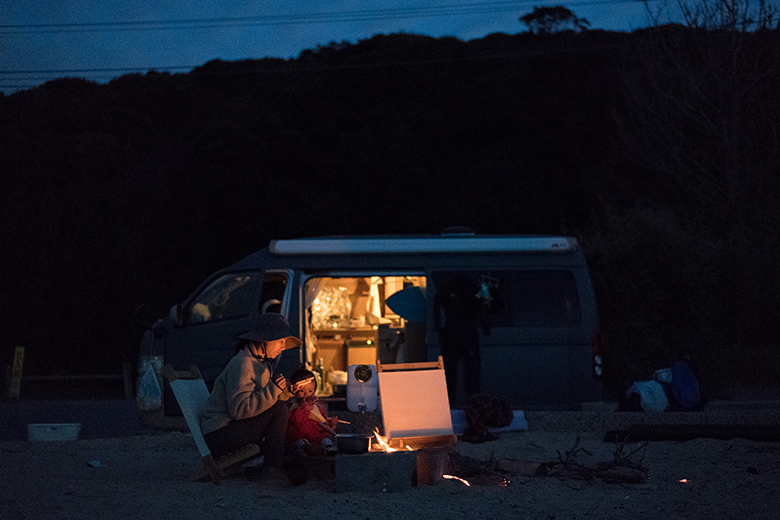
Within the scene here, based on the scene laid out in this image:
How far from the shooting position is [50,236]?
1583 centimetres

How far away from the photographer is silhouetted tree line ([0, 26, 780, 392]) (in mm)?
14570

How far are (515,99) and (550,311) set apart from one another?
26.8 m

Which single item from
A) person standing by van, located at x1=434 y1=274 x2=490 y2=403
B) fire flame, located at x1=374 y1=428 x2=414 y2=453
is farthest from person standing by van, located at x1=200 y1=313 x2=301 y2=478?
person standing by van, located at x1=434 y1=274 x2=490 y2=403

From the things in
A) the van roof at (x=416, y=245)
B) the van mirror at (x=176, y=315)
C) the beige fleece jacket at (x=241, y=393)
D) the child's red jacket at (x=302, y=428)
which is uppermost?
the van roof at (x=416, y=245)

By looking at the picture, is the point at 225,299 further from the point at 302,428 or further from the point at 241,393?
the point at 241,393

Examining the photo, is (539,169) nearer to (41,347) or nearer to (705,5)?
(705,5)

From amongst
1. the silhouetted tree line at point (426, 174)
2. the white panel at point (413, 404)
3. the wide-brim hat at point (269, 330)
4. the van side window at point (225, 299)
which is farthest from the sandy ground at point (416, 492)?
the silhouetted tree line at point (426, 174)

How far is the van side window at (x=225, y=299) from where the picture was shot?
9.25 metres

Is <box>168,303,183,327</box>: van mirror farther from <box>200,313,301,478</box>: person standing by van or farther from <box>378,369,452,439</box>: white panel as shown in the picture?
<box>378,369,452,439</box>: white panel

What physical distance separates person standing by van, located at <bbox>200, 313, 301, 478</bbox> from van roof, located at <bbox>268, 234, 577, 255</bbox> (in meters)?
3.35

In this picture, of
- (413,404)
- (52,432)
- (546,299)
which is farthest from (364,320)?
→ (413,404)

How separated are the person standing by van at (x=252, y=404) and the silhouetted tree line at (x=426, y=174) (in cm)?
695

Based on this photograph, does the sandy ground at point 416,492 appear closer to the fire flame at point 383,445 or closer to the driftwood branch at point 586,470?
the driftwood branch at point 586,470

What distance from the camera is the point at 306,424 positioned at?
6.07m
